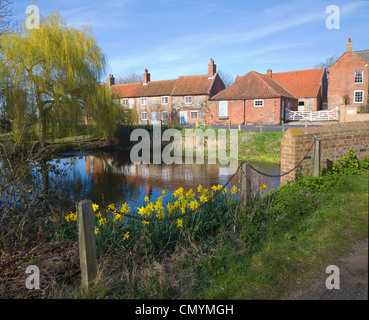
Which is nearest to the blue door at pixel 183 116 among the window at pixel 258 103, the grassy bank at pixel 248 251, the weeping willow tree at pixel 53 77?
the window at pixel 258 103

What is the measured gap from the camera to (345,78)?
36.5m

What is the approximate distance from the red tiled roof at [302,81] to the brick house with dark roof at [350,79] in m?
2.33

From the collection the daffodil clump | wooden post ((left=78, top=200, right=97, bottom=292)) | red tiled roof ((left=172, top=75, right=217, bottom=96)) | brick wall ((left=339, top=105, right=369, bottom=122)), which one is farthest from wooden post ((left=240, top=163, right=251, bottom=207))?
red tiled roof ((left=172, top=75, right=217, bottom=96))

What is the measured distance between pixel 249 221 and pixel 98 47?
20.1 meters

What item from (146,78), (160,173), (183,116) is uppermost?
(146,78)

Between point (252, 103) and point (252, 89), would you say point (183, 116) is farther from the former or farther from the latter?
point (252, 103)

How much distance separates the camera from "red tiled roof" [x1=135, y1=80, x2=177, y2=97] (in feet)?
144

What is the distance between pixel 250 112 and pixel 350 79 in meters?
13.0

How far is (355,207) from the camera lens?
4914mm

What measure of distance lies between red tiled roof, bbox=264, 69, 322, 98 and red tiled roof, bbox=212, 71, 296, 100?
2.48 m

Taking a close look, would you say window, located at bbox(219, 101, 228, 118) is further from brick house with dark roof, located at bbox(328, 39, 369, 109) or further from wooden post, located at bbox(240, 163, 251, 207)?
wooden post, located at bbox(240, 163, 251, 207)

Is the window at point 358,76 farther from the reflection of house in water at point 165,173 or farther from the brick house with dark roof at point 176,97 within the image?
the reflection of house in water at point 165,173

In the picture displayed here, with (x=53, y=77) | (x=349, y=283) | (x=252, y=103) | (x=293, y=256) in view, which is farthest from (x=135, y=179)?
(x=252, y=103)
